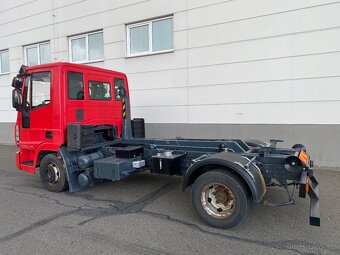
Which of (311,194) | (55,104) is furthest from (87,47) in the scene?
(311,194)

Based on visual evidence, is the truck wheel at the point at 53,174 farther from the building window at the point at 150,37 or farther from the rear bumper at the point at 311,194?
the building window at the point at 150,37

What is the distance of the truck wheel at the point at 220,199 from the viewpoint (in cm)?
370

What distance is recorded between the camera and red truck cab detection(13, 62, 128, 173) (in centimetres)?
528

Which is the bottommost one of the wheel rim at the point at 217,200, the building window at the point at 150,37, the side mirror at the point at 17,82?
the wheel rim at the point at 217,200

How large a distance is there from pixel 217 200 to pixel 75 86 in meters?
3.60

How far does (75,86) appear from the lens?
217 inches

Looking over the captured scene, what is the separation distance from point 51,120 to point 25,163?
4.82 ft

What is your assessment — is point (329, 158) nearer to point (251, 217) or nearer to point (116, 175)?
point (251, 217)

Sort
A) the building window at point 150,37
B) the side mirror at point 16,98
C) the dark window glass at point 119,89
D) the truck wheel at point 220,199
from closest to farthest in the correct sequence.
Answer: the truck wheel at point 220,199, the side mirror at point 16,98, the dark window glass at point 119,89, the building window at point 150,37

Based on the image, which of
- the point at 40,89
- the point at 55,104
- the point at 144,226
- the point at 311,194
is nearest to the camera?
the point at 311,194

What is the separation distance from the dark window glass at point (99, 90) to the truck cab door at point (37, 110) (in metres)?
0.87

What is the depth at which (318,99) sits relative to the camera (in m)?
7.09

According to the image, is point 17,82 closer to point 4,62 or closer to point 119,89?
point 119,89

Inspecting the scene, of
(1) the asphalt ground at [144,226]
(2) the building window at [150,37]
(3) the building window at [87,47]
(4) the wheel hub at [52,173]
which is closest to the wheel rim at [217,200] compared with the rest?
(1) the asphalt ground at [144,226]
